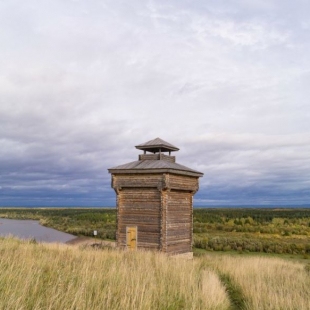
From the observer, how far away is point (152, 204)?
1689 centimetres

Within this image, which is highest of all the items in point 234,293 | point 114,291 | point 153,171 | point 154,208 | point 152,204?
point 153,171

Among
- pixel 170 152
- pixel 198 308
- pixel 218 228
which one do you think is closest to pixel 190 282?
pixel 198 308

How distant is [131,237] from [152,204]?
1.88 m

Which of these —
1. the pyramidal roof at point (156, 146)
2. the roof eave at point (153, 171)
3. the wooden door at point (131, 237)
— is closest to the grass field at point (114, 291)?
the roof eave at point (153, 171)

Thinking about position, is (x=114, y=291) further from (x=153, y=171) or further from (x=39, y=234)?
(x=39, y=234)

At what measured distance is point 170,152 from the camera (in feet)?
63.5

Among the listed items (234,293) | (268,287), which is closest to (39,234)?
(234,293)

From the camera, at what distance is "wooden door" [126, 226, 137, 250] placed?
17141mm

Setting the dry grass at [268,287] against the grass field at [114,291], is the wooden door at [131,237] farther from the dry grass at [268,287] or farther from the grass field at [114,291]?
the grass field at [114,291]

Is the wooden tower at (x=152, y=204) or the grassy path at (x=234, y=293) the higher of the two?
the wooden tower at (x=152, y=204)

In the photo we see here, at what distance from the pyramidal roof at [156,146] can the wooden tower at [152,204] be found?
0.51 feet

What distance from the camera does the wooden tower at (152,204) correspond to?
16500mm

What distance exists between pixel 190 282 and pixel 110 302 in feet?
9.87

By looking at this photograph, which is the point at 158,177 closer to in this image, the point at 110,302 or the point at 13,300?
the point at 110,302
